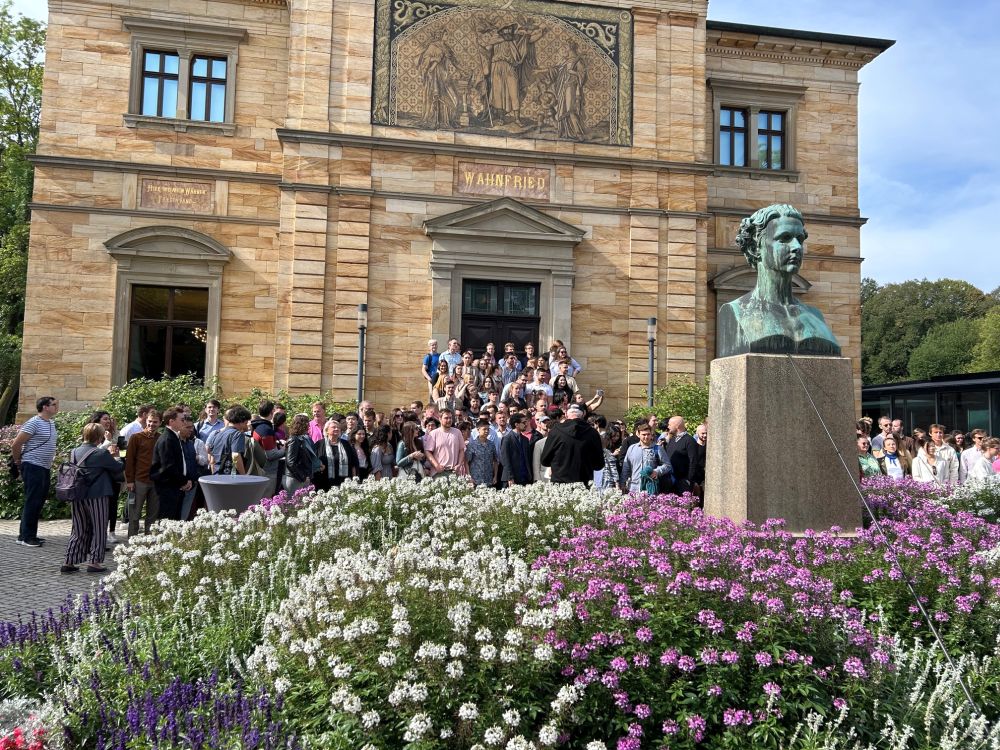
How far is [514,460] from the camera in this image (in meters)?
11.2

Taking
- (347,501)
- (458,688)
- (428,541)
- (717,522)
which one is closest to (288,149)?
(347,501)

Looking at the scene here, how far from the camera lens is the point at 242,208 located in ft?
66.1

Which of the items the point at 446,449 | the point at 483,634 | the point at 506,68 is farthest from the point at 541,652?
the point at 506,68

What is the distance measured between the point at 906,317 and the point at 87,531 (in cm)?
6868

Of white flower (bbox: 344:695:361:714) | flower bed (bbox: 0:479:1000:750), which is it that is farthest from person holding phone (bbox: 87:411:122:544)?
white flower (bbox: 344:695:361:714)

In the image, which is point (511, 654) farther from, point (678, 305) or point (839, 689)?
point (678, 305)

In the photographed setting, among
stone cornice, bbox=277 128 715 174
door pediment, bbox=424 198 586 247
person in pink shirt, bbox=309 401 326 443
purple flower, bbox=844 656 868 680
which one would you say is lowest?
purple flower, bbox=844 656 868 680

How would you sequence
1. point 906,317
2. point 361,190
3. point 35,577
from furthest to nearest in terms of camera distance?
point 906,317
point 361,190
point 35,577

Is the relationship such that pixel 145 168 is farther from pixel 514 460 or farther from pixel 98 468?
pixel 514 460

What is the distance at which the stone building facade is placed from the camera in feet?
62.4

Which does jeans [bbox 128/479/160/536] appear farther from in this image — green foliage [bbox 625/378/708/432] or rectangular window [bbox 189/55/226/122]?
rectangular window [bbox 189/55/226/122]

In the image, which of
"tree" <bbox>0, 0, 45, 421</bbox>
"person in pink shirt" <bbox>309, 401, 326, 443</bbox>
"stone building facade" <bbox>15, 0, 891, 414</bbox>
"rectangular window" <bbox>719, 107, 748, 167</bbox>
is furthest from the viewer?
"tree" <bbox>0, 0, 45, 421</bbox>

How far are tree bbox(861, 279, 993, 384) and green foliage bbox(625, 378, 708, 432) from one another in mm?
51695

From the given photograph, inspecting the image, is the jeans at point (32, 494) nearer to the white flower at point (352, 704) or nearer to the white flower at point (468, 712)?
the white flower at point (352, 704)
